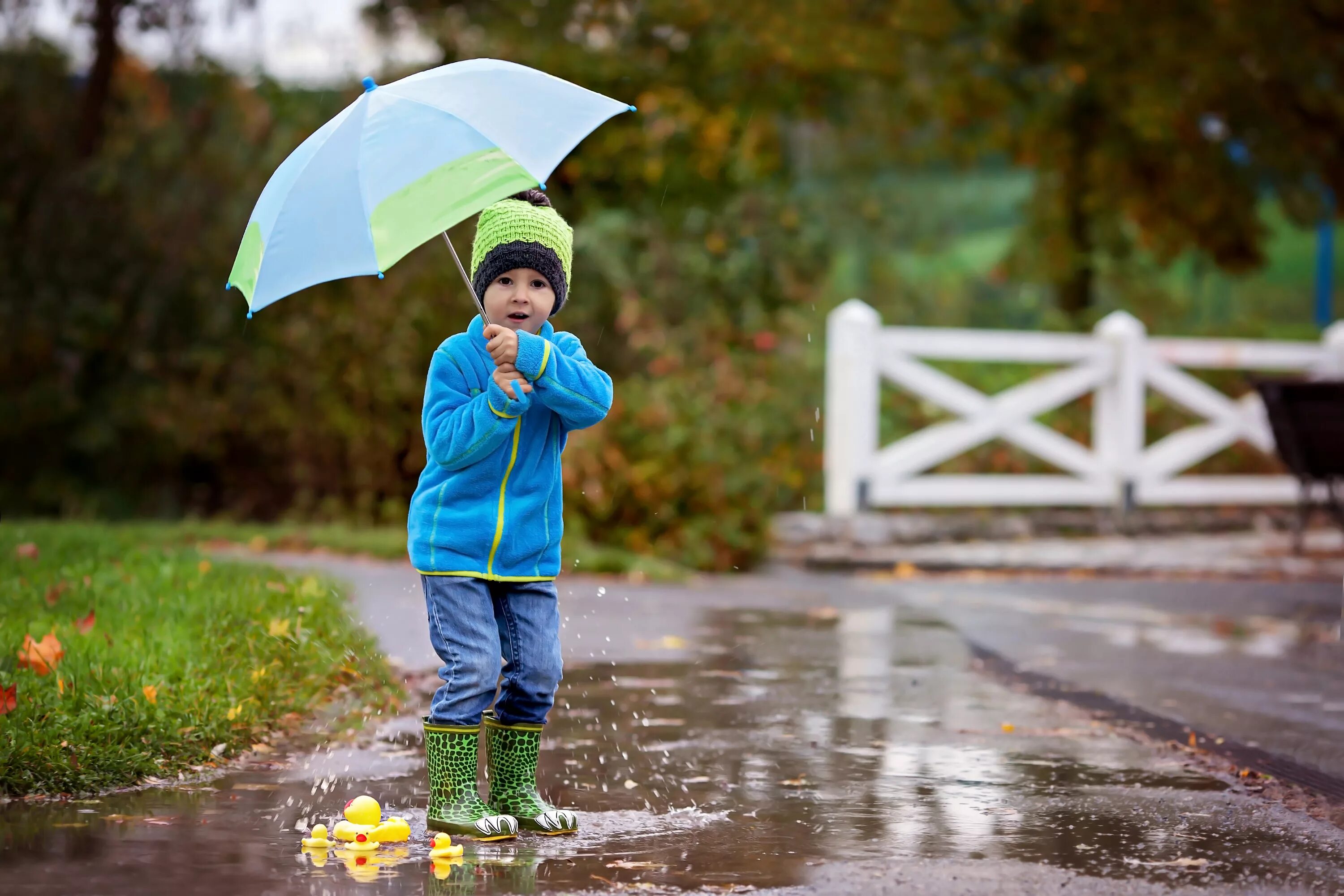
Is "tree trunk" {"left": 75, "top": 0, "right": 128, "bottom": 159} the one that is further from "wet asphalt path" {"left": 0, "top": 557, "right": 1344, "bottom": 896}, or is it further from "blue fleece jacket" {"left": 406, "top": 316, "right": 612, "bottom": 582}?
"blue fleece jacket" {"left": 406, "top": 316, "right": 612, "bottom": 582}

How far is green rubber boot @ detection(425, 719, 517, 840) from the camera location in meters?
4.60

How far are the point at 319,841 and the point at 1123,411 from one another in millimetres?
10357

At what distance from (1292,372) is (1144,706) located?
10.3 m

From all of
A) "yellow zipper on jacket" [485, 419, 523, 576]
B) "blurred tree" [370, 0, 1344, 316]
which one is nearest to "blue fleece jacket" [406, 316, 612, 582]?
"yellow zipper on jacket" [485, 419, 523, 576]

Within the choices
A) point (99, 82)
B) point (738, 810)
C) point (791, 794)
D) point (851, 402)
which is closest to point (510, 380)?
point (738, 810)

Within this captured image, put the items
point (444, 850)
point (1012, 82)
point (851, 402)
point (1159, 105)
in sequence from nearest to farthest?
point (444, 850)
point (851, 402)
point (1159, 105)
point (1012, 82)

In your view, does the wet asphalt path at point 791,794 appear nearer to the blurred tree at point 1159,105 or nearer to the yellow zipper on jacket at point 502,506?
the yellow zipper on jacket at point 502,506

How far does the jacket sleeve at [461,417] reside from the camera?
4.47m

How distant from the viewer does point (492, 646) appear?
15.2ft

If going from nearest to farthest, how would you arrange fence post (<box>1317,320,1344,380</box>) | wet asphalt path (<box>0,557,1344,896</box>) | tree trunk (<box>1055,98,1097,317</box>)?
wet asphalt path (<box>0,557,1344,896</box>)
fence post (<box>1317,320,1344,380</box>)
tree trunk (<box>1055,98,1097,317</box>)

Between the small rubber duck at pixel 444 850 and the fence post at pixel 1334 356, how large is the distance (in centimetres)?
1223

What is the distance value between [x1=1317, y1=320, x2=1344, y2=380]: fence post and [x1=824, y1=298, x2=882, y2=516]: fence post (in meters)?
4.56

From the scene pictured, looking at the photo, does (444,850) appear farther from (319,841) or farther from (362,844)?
(319,841)

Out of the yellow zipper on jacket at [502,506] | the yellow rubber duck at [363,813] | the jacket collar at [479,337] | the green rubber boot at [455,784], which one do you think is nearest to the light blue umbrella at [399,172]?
the jacket collar at [479,337]
